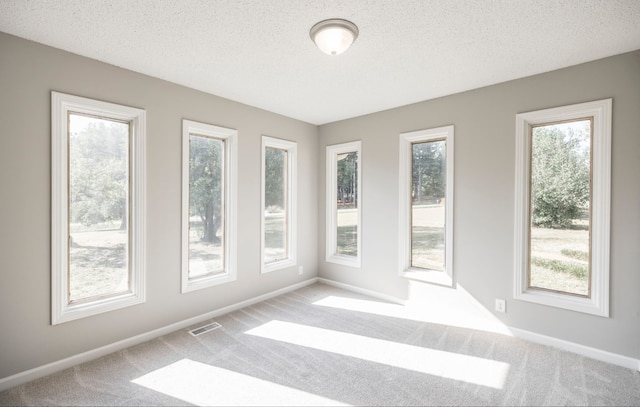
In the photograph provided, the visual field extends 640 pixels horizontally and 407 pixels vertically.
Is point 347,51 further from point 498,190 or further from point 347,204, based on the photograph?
point 347,204

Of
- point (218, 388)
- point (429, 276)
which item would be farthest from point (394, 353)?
point (218, 388)

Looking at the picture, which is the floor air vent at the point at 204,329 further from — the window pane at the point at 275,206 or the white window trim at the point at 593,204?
the white window trim at the point at 593,204

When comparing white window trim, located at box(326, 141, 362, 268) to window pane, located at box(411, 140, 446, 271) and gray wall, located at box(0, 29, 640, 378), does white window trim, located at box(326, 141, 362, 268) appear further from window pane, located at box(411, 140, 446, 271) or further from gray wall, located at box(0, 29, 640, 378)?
window pane, located at box(411, 140, 446, 271)

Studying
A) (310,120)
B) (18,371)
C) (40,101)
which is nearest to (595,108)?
(310,120)

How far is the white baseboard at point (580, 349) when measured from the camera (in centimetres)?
247

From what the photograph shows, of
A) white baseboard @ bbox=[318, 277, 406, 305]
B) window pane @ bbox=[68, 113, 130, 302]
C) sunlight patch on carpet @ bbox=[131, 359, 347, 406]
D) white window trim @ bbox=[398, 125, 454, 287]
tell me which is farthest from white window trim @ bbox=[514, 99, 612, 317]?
window pane @ bbox=[68, 113, 130, 302]

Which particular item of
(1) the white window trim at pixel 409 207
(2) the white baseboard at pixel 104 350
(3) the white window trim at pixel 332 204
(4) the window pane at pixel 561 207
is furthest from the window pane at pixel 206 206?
(4) the window pane at pixel 561 207

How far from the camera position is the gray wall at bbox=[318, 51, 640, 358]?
8.18ft

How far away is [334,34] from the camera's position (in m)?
2.09

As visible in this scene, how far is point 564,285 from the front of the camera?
2.88 m

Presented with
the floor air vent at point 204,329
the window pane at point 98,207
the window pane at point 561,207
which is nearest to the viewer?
the window pane at point 98,207

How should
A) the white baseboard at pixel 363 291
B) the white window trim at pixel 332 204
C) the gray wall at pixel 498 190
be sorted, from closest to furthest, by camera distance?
the gray wall at pixel 498 190 < the white baseboard at pixel 363 291 < the white window trim at pixel 332 204

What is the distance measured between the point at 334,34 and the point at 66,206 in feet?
8.62

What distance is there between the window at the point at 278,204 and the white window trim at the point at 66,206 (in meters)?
1.55
